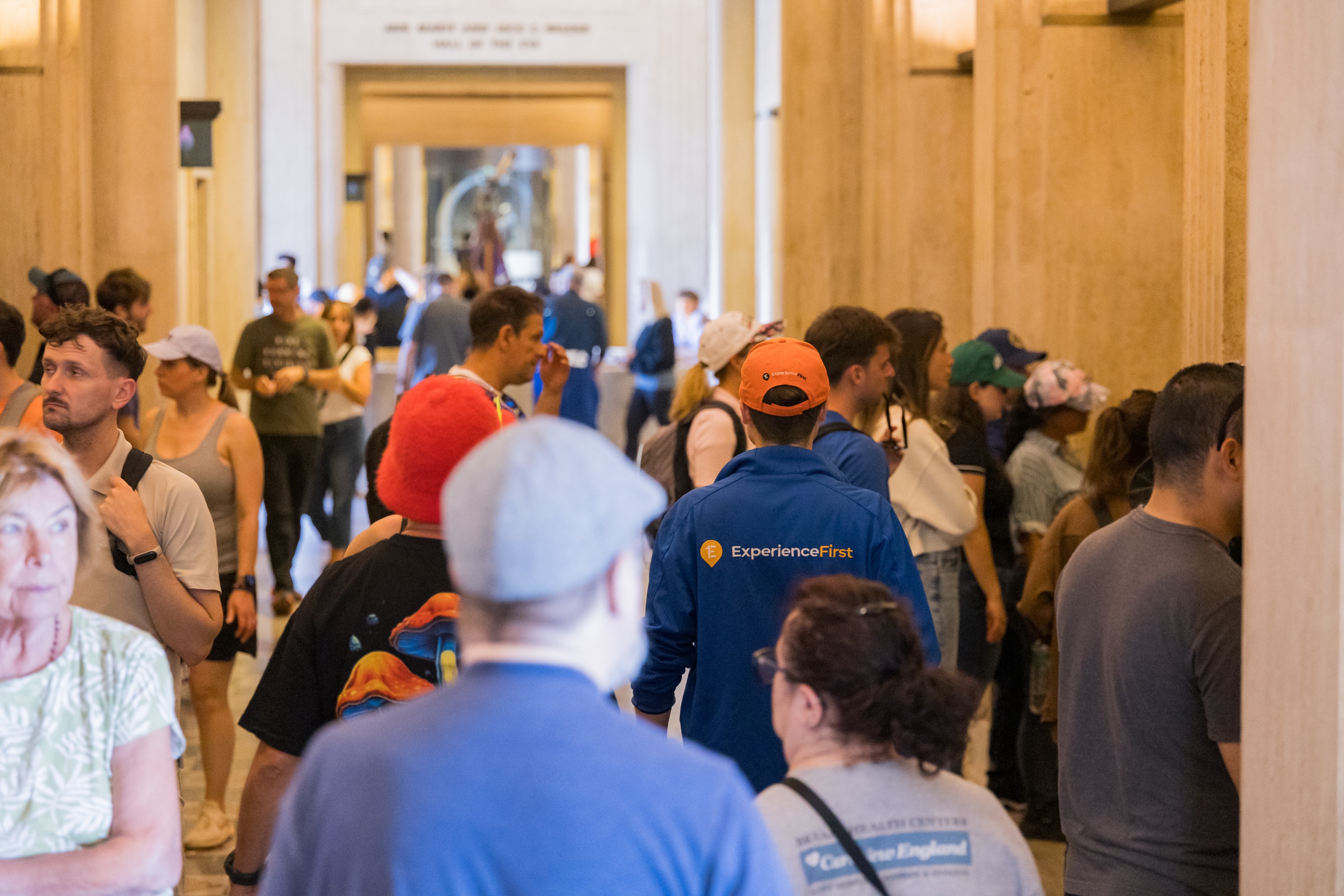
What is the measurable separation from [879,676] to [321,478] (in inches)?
330

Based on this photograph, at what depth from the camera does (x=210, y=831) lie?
5.04 m

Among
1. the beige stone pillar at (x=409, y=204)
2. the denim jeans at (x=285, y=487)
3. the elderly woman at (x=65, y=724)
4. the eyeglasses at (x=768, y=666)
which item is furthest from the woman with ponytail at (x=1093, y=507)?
the beige stone pillar at (x=409, y=204)

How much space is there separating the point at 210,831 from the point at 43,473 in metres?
3.25

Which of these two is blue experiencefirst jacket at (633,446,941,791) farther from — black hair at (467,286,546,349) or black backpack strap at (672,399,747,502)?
black hair at (467,286,546,349)

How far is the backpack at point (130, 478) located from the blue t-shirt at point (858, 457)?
1718mm

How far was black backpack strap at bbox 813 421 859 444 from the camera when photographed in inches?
158

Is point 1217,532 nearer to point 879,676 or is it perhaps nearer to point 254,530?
point 879,676

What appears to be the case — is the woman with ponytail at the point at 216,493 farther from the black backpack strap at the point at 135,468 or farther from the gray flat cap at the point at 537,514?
the gray flat cap at the point at 537,514

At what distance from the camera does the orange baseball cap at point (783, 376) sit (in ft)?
10.6

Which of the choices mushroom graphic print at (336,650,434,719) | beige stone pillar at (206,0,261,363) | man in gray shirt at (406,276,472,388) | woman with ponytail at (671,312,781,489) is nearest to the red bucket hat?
mushroom graphic print at (336,650,434,719)

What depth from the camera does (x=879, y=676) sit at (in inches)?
80.8

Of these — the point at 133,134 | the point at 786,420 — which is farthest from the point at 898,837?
the point at 133,134

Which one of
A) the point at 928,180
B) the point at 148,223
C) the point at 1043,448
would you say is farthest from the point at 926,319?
the point at 148,223

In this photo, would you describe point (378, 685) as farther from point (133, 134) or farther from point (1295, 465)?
point (133, 134)
